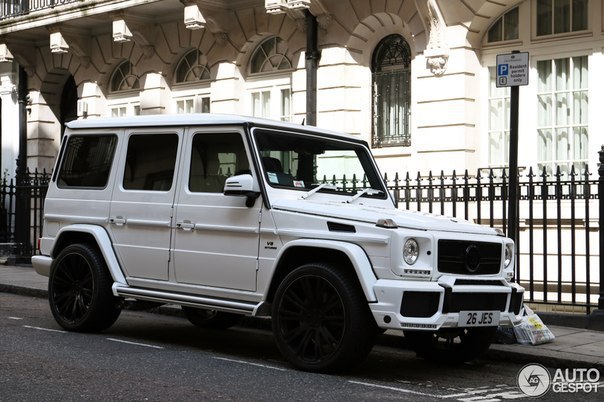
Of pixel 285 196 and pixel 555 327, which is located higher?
pixel 285 196

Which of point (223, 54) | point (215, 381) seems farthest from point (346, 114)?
point (215, 381)

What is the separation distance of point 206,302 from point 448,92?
8.95m

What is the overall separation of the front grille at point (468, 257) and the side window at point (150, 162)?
289 cm

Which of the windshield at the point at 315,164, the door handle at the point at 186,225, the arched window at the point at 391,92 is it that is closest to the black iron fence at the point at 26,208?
the arched window at the point at 391,92

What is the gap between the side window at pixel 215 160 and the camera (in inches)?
360

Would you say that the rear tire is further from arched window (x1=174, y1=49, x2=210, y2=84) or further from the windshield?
arched window (x1=174, y1=49, x2=210, y2=84)

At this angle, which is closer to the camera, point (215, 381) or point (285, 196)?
point (215, 381)

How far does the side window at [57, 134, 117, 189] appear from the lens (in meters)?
10.3

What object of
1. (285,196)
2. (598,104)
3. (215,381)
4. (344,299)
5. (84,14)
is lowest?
(215,381)

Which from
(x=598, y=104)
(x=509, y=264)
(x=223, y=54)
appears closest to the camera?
(x=509, y=264)

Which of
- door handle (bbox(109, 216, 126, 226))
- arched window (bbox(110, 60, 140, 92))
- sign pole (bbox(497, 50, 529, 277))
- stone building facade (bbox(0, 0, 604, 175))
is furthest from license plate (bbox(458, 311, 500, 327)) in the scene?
arched window (bbox(110, 60, 140, 92))

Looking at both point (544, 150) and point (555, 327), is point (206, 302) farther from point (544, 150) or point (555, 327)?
point (544, 150)

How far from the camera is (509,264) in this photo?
29.0ft

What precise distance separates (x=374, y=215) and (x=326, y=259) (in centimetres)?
58
